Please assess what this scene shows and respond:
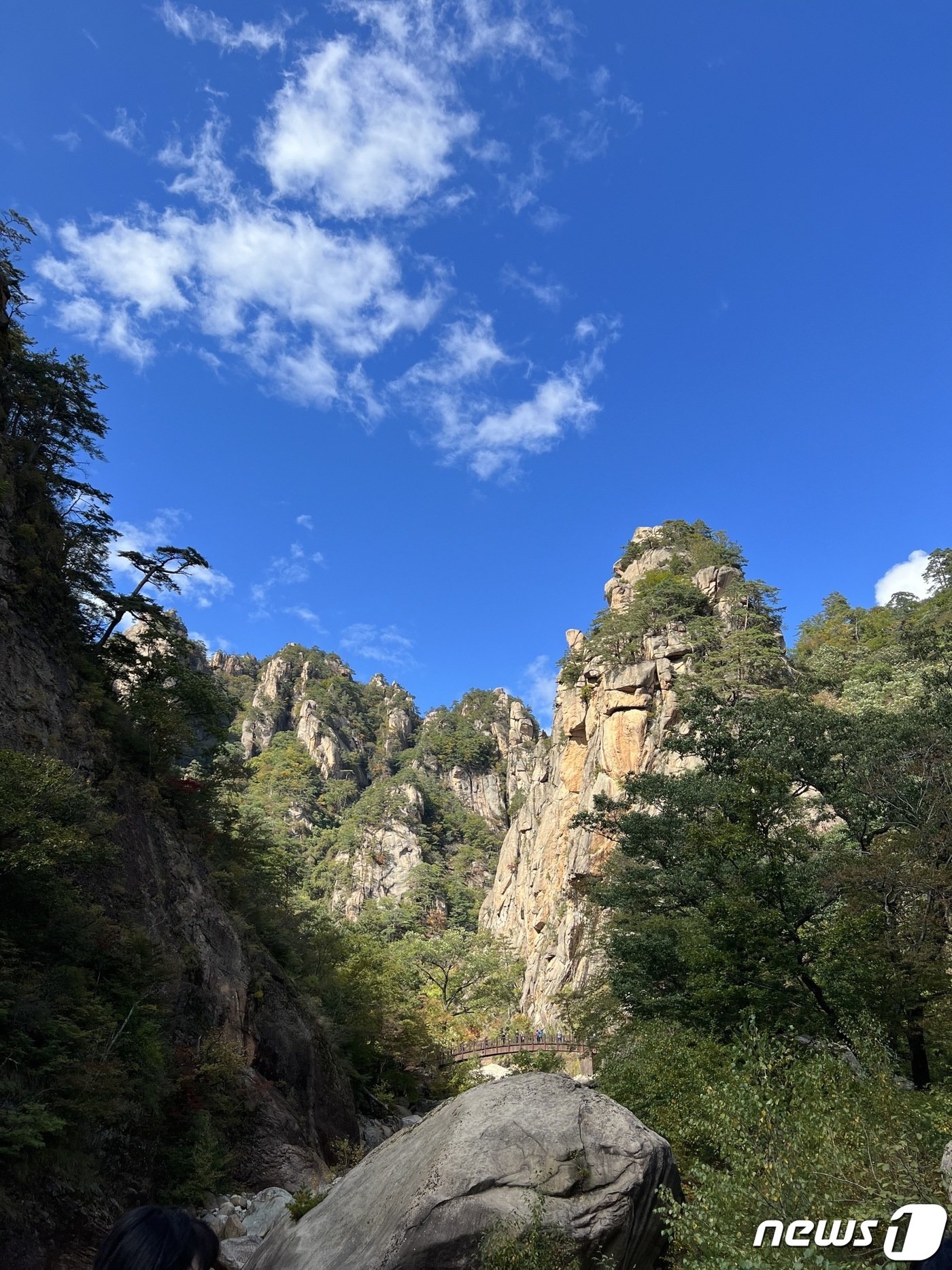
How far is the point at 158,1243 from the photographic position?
2105 mm

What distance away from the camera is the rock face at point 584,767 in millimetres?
39812

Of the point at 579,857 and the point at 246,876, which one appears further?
the point at 579,857

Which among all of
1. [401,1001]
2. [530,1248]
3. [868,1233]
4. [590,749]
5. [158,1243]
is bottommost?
[401,1001]

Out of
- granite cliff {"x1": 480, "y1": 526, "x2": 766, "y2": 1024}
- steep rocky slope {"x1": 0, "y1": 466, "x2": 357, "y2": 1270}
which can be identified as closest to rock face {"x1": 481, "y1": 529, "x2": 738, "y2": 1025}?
granite cliff {"x1": 480, "y1": 526, "x2": 766, "y2": 1024}

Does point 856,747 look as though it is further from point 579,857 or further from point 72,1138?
point 579,857

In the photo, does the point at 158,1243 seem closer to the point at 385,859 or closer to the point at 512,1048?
the point at 512,1048

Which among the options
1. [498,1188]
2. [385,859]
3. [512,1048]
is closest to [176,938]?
[498,1188]

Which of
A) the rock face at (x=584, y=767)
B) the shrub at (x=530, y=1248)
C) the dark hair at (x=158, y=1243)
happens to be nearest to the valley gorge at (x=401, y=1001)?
the shrub at (x=530, y=1248)

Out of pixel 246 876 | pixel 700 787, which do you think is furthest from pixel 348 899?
pixel 700 787

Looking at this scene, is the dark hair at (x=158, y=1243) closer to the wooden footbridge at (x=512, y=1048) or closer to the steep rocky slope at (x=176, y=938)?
the steep rocky slope at (x=176, y=938)

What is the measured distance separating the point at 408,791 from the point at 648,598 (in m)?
51.2

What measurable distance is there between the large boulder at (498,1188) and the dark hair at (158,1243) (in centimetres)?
512

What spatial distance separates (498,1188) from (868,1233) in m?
3.08

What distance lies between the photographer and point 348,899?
248 feet
